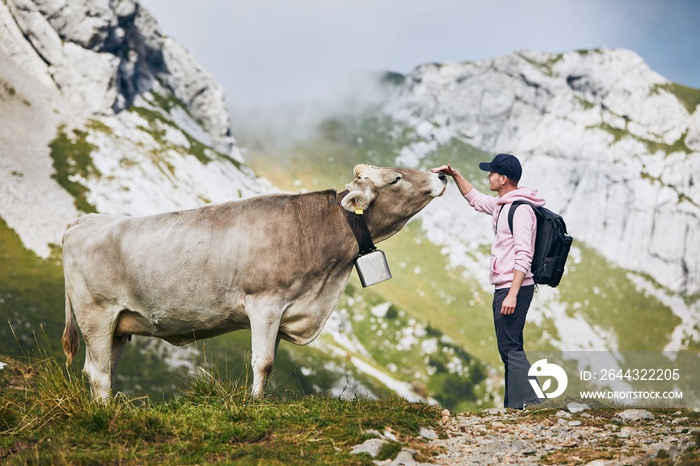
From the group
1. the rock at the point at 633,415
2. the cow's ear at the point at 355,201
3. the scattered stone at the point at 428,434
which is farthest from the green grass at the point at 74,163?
the rock at the point at 633,415

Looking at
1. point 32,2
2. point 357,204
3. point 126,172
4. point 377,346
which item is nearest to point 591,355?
point 377,346

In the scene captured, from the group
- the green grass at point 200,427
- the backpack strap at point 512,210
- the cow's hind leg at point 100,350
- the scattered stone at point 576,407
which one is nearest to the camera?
the green grass at point 200,427

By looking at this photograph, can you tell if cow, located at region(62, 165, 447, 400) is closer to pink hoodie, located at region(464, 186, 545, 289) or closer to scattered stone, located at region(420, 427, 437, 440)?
pink hoodie, located at region(464, 186, 545, 289)

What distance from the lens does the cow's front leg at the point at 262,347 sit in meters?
10.5

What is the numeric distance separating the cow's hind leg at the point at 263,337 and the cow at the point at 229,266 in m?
0.02

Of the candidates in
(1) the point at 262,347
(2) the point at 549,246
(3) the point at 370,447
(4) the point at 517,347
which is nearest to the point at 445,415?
(4) the point at 517,347

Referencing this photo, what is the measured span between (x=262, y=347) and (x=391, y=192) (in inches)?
151

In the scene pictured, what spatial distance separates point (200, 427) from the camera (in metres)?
8.74

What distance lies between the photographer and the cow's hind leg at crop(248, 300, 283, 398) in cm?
1052

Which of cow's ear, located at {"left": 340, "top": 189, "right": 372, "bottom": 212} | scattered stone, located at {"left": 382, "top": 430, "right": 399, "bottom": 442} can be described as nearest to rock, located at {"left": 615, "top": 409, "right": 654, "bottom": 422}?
scattered stone, located at {"left": 382, "top": 430, "right": 399, "bottom": 442}

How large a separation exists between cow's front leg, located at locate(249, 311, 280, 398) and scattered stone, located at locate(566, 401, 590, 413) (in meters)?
5.05

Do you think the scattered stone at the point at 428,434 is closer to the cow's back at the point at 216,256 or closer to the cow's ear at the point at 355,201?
the cow's back at the point at 216,256

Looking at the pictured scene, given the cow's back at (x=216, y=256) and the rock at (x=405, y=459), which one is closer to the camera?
the rock at (x=405, y=459)

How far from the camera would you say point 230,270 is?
36.5 feet
